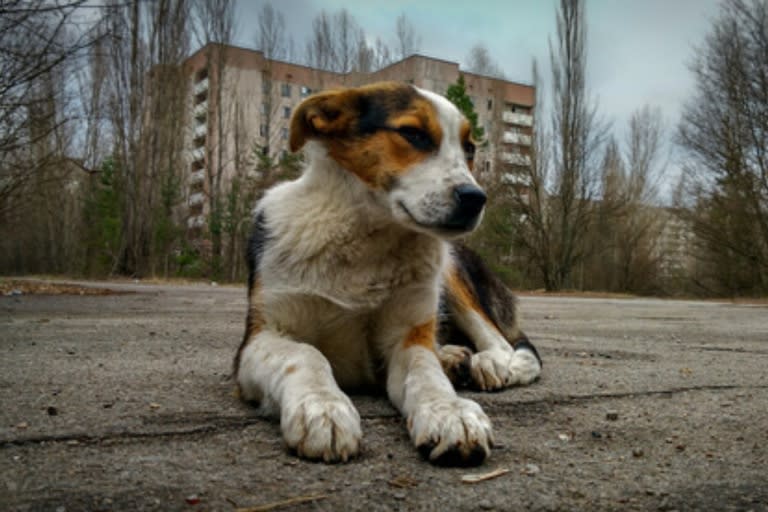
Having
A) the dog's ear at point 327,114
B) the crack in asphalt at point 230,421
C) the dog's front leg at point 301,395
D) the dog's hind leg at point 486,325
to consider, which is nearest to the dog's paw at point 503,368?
the dog's hind leg at point 486,325

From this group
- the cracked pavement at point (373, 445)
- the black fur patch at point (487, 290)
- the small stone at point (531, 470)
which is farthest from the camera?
the black fur patch at point (487, 290)

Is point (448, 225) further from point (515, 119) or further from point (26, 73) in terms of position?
point (515, 119)

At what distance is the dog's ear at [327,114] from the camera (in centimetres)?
266

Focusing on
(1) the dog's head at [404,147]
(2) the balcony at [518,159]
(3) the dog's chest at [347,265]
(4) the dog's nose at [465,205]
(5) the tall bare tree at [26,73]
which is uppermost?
(2) the balcony at [518,159]

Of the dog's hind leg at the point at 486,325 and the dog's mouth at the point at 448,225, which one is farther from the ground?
the dog's mouth at the point at 448,225

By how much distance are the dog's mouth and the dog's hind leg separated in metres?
0.67

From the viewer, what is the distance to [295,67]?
34.8 metres

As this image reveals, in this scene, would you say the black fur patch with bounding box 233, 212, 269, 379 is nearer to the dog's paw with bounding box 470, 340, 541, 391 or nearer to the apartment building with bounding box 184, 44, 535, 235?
the dog's paw with bounding box 470, 340, 541, 391

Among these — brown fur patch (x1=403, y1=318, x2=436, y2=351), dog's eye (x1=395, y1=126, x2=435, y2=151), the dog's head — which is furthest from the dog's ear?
brown fur patch (x1=403, y1=318, x2=436, y2=351)

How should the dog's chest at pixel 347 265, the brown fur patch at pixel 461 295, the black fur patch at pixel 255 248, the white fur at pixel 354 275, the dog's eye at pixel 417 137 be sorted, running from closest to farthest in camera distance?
the white fur at pixel 354 275 < the dog's chest at pixel 347 265 < the dog's eye at pixel 417 137 < the black fur patch at pixel 255 248 < the brown fur patch at pixel 461 295

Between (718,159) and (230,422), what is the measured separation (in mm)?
24113

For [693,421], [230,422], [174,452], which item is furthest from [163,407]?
[693,421]

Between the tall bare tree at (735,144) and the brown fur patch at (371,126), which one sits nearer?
the brown fur patch at (371,126)

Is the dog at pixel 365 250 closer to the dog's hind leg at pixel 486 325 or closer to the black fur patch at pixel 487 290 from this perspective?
the dog's hind leg at pixel 486 325
